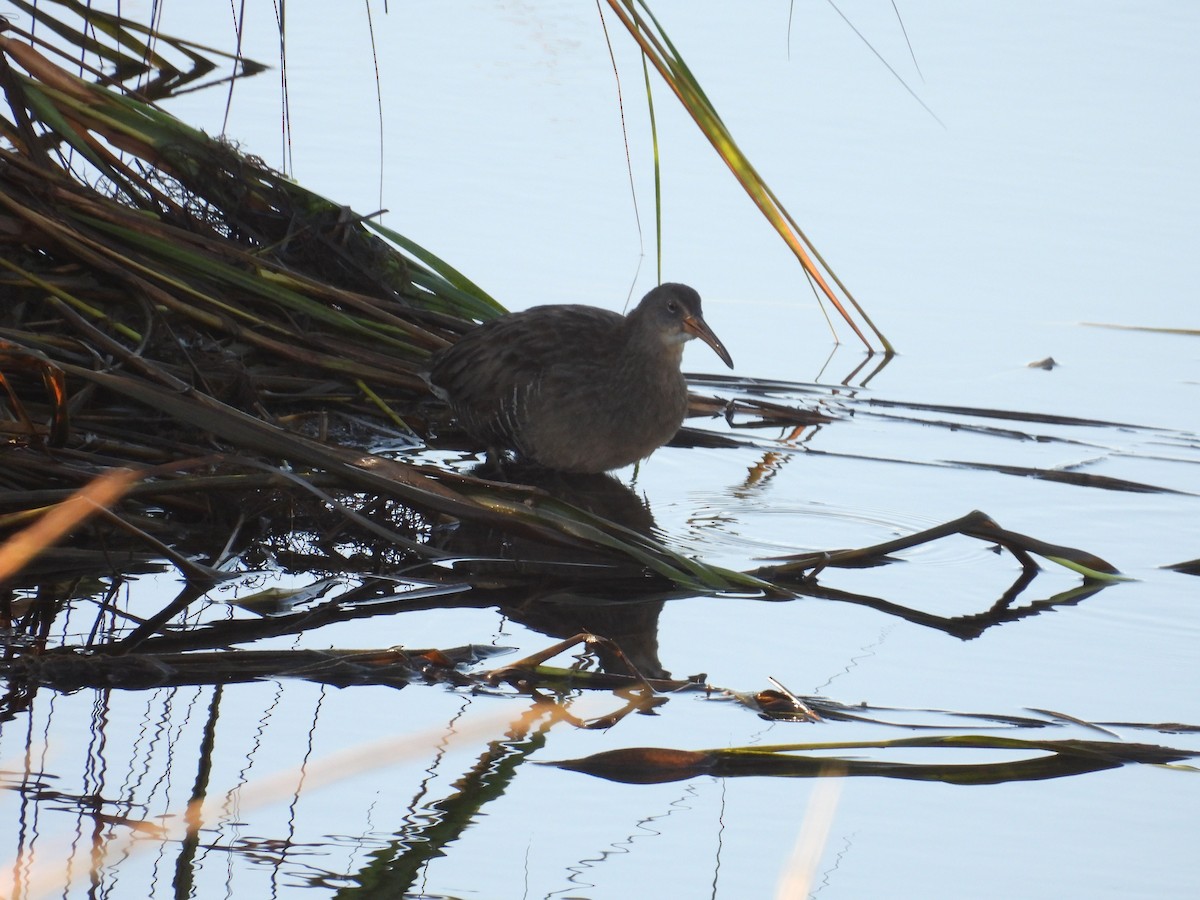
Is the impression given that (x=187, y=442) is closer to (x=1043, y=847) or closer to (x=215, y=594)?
(x=215, y=594)

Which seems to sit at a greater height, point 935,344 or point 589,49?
point 589,49

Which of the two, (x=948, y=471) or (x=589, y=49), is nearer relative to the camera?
(x=948, y=471)

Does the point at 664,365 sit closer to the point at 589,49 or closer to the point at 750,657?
the point at 750,657

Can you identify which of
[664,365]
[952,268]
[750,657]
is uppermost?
[952,268]

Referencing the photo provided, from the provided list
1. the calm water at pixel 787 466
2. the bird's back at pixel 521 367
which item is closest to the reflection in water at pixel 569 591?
the calm water at pixel 787 466

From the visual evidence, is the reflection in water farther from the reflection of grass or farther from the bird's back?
the reflection of grass

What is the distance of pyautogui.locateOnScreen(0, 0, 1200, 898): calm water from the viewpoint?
114 inches

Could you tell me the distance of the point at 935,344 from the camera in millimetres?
6539

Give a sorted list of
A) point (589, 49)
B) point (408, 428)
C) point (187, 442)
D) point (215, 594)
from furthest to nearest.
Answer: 1. point (589, 49)
2. point (408, 428)
3. point (187, 442)
4. point (215, 594)

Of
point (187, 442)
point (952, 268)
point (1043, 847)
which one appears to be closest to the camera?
point (1043, 847)

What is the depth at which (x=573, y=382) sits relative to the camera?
5.42 m

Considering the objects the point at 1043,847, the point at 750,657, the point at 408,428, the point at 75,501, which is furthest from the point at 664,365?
the point at 1043,847

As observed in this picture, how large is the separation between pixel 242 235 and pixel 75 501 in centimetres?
209

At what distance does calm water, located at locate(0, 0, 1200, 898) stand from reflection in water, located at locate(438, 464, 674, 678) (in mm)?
65
